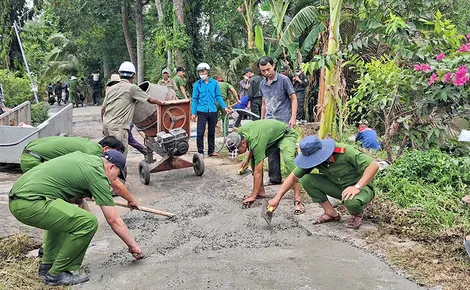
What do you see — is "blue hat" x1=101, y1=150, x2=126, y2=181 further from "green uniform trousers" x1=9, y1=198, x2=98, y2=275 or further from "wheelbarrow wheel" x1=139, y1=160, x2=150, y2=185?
"wheelbarrow wheel" x1=139, y1=160, x2=150, y2=185

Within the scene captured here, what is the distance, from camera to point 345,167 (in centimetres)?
503

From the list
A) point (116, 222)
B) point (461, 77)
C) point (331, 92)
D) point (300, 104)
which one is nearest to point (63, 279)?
point (116, 222)

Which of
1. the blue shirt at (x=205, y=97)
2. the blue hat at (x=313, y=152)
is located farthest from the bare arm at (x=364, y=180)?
the blue shirt at (x=205, y=97)

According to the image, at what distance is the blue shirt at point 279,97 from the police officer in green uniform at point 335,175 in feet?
5.62

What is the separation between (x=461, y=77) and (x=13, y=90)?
44.3ft

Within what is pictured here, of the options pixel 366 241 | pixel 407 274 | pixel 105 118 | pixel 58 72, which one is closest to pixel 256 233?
pixel 366 241

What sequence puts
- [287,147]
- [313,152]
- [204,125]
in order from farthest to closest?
[204,125], [287,147], [313,152]

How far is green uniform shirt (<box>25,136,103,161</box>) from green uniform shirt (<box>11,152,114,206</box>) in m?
1.03

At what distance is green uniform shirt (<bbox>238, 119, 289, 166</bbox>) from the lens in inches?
228

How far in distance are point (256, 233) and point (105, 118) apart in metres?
3.01

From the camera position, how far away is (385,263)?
14.0 ft

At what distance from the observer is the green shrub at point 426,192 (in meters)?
4.79

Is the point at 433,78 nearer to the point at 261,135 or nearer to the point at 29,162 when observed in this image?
the point at 261,135

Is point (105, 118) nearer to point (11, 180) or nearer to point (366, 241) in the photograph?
point (11, 180)
